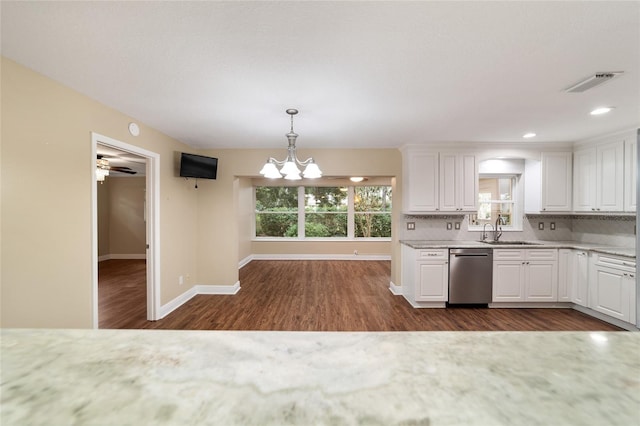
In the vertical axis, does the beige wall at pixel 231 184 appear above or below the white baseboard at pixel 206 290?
above

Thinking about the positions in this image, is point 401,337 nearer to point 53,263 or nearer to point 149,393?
point 149,393

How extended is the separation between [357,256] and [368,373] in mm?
7213

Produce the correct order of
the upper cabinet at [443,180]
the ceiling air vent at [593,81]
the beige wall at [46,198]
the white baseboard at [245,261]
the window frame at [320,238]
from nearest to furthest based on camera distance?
the beige wall at [46,198]
the ceiling air vent at [593,81]
the upper cabinet at [443,180]
the white baseboard at [245,261]
the window frame at [320,238]

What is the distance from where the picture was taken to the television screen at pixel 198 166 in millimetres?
4012

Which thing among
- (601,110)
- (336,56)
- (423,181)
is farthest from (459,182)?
(336,56)

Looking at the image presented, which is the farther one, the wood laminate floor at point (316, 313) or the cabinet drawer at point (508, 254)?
the cabinet drawer at point (508, 254)

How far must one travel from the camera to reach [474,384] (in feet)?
1.93

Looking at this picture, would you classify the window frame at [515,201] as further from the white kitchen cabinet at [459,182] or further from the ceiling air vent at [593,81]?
the ceiling air vent at [593,81]

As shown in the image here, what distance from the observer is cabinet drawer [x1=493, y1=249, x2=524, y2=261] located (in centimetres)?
402

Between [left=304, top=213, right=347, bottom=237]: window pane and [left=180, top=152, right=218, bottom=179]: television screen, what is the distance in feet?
12.8

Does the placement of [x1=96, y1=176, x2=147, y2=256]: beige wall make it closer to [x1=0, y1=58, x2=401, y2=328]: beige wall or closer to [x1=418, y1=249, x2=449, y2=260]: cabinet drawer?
[x1=0, y1=58, x2=401, y2=328]: beige wall

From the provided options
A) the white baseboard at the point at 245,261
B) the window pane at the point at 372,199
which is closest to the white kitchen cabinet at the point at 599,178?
the window pane at the point at 372,199

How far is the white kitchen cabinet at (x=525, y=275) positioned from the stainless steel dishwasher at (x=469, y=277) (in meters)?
0.11

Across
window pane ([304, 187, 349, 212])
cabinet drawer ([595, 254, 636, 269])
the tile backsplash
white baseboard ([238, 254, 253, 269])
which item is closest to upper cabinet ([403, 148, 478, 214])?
the tile backsplash
